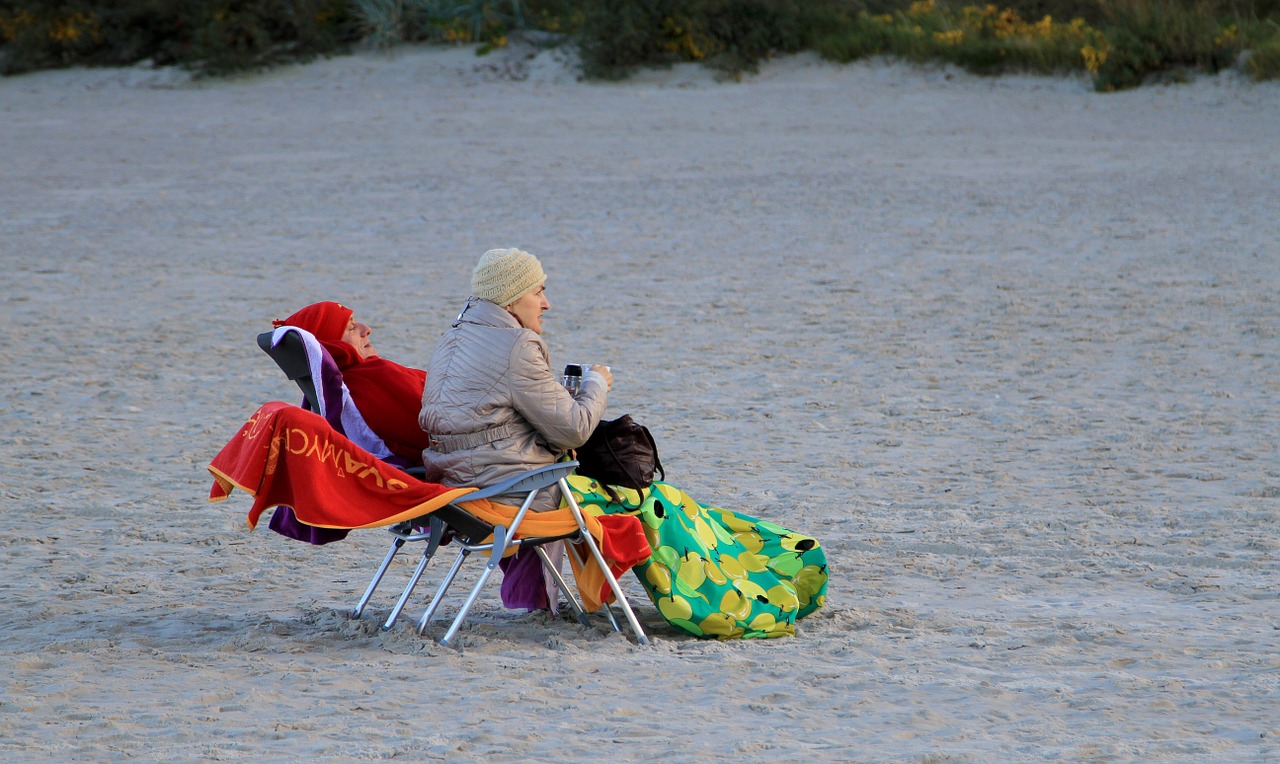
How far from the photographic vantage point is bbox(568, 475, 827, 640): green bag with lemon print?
14.9 feet

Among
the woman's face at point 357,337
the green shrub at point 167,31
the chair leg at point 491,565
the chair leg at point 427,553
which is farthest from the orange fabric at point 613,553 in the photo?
the green shrub at point 167,31

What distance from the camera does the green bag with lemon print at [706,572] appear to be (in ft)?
14.9

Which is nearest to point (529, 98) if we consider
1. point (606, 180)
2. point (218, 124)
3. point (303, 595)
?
point (218, 124)

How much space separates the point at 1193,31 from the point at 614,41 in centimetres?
750

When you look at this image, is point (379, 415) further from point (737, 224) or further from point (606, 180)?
point (606, 180)

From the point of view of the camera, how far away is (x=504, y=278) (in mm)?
4414

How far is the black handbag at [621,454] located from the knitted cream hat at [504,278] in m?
0.47

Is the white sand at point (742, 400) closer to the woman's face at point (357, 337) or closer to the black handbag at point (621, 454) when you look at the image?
the black handbag at point (621, 454)

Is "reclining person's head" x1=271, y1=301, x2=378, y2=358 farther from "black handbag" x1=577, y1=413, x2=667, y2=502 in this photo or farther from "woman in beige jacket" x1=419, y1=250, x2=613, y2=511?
"black handbag" x1=577, y1=413, x2=667, y2=502

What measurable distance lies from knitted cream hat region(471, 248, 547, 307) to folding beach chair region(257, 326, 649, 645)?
499 mm

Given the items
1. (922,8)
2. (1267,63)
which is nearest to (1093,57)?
(1267,63)

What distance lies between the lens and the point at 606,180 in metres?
15.1

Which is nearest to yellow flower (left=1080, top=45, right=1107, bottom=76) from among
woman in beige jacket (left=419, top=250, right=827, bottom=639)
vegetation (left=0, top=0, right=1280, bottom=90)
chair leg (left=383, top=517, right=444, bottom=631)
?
vegetation (left=0, top=0, right=1280, bottom=90)

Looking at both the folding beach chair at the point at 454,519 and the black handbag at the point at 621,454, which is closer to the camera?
the folding beach chair at the point at 454,519
